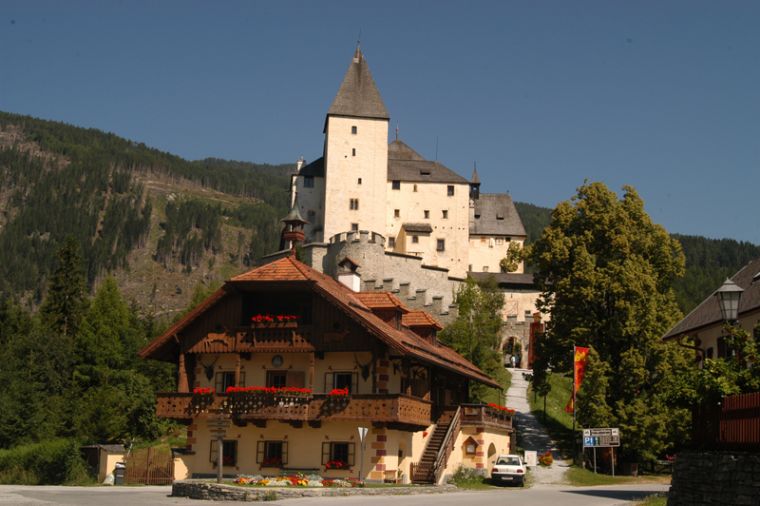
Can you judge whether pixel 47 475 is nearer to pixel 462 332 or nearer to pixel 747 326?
pixel 462 332

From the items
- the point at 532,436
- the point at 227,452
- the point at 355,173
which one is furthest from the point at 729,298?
the point at 355,173

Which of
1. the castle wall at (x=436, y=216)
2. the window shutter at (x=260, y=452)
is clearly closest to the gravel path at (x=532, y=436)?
the window shutter at (x=260, y=452)

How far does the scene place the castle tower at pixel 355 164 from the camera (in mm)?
102438

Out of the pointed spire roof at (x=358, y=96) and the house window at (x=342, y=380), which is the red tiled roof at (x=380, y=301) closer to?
the house window at (x=342, y=380)

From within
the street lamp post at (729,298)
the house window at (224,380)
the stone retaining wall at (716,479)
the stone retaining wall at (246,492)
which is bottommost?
the stone retaining wall at (246,492)

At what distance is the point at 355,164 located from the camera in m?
104

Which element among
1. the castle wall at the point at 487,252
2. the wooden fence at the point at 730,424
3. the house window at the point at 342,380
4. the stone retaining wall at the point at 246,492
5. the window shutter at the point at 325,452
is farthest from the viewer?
the castle wall at the point at 487,252

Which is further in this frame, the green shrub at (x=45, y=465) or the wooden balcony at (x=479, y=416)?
the green shrub at (x=45, y=465)

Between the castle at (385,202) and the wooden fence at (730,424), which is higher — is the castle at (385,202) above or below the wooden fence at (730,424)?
above

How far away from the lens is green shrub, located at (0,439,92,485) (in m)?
48.0

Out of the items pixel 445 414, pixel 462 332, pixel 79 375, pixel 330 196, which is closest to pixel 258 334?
pixel 445 414

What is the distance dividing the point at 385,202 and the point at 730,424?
84.2 metres

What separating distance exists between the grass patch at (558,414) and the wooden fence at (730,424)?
93.7ft

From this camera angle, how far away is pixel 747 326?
4166 cm
